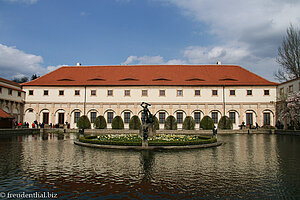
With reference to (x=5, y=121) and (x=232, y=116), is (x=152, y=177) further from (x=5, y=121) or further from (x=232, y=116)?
(x=232, y=116)

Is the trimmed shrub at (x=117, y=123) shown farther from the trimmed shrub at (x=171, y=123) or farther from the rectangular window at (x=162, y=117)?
the trimmed shrub at (x=171, y=123)

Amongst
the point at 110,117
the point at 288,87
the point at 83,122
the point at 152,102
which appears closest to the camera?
the point at 288,87

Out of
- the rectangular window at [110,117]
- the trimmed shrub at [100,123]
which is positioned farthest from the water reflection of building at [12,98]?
the rectangular window at [110,117]

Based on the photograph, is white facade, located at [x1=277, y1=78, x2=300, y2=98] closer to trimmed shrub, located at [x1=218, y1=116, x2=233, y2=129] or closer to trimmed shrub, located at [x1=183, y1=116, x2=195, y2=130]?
trimmed shrub, located at [x1=218, y1=116, x2=233, y2=129]

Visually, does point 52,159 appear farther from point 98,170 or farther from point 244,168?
point 244,168

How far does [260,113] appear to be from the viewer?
4119 centimetres

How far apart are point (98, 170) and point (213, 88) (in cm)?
3555

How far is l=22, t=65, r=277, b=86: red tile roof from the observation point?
140 feet

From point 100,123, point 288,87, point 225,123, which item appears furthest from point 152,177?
point 288,87

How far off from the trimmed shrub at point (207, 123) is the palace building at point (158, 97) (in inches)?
132

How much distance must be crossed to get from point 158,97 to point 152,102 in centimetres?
146

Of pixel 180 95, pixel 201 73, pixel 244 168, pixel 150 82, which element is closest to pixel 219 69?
pixel 201 73

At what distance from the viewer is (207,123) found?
124 feet

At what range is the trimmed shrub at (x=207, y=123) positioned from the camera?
124 ft
